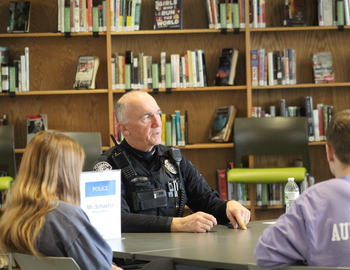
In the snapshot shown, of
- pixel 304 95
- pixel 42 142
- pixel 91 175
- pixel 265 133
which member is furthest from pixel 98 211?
pixel 304 95

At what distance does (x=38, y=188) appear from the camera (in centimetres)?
171

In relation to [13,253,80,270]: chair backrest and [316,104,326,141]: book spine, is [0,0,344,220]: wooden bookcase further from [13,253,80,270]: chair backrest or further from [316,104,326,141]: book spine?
[13,253,80,270]: chair backrest

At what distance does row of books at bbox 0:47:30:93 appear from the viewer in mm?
4992

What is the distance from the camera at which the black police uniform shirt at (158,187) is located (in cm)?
248

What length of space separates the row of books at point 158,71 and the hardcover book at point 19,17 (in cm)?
81

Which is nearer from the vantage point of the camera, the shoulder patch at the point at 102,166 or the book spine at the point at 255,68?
the shoulder patch at the point at 102,166

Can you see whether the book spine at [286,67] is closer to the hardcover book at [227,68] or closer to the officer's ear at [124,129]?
the hardcover book at [227,68]

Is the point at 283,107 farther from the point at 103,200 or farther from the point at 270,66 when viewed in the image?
the point at 103,200

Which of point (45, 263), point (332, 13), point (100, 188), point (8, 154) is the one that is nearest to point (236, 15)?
point (332, 13)

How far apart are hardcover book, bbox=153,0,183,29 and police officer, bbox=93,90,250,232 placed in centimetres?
222

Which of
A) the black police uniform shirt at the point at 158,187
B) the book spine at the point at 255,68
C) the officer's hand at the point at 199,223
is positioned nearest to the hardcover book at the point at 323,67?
the book spine at the point at 255,68

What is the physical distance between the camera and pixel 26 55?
506cm

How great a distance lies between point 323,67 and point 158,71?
1467 millimetres

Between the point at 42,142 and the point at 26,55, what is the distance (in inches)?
138
